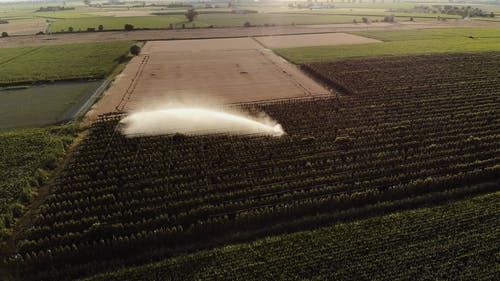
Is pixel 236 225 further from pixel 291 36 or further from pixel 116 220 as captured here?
pixel 291 36

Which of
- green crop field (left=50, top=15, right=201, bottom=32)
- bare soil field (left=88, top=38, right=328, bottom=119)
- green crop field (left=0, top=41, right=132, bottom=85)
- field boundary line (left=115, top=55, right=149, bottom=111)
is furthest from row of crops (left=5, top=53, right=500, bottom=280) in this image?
green crop field (left=50, top=15, right=201, bottom=32)

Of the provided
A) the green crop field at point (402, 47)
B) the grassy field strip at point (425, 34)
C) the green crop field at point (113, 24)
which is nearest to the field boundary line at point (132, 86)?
the green crop field at point (402, 47)

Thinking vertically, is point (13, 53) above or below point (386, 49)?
above

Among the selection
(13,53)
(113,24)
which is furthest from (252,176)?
(113,24)

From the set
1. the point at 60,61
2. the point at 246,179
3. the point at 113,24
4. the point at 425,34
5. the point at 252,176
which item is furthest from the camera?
the point at 113,24

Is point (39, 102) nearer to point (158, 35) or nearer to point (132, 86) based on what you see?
point (132, 86)

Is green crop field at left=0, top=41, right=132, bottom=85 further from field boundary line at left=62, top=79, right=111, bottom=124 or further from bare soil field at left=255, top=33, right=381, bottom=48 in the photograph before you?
bare soil field at left=255, top=33, right=381, bottom=48

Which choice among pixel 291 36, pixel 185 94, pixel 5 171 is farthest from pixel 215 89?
pixel 291 36

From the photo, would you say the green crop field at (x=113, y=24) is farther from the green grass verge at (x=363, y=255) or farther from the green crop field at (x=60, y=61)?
the green grass verge at (x=363, y=255)
